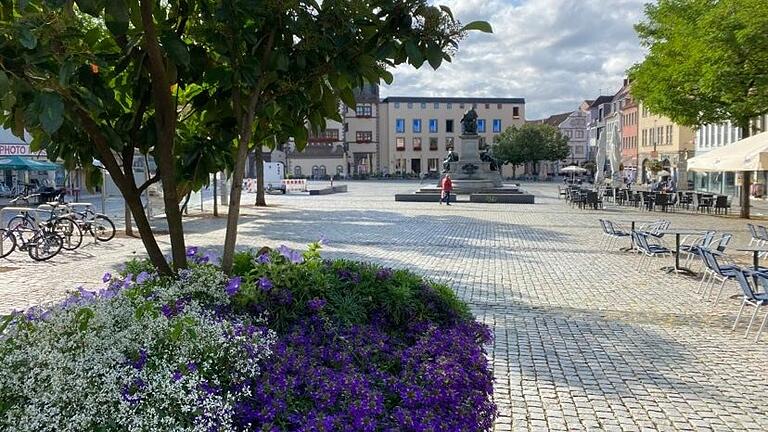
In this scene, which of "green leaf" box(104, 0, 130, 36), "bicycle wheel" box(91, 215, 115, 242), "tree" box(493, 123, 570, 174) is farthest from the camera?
"tree" box(493, 123, 570, 174)

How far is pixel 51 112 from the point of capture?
2393 mm

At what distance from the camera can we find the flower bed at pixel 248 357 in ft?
8.18

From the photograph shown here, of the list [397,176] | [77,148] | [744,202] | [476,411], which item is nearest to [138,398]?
[476,411]

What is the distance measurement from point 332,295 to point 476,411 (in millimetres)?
1196

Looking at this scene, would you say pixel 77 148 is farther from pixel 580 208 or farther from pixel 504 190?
pixel 504 190

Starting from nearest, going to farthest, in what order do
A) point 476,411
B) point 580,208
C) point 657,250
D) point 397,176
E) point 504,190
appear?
point 476,411 < point 657,250 < point 580,208 < point 504,190 < point 397,176

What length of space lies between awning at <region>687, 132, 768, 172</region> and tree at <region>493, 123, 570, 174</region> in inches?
2880

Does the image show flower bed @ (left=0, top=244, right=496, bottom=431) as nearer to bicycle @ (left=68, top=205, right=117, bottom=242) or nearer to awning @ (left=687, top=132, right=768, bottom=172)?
awning @ (left=687, top=132, right=768, bottom=172)

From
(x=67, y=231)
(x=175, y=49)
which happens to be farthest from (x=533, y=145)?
(x=175, y=49)

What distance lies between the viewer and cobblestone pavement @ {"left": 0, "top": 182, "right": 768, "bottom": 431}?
205 inches

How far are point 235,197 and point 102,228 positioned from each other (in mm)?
14625

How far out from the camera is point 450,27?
3172 millimetres

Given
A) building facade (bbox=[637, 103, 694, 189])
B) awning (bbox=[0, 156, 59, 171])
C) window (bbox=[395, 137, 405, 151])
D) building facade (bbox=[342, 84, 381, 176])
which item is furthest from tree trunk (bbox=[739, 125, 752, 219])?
window (bbox=[395, 137, 405, 151])

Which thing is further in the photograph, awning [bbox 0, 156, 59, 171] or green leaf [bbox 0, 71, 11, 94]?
awning [bbox 0, 156, 59, 171]
